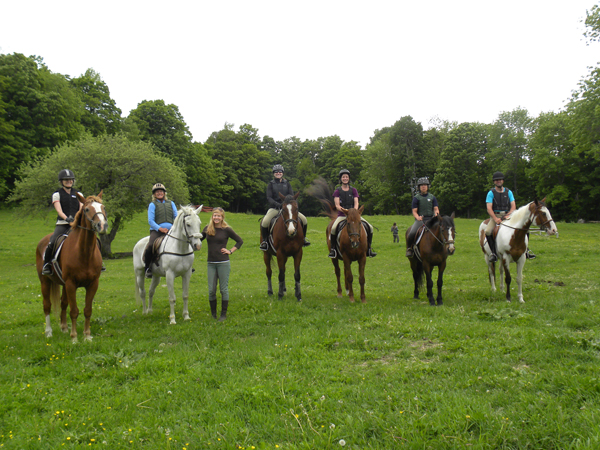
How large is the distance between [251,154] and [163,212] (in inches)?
2639

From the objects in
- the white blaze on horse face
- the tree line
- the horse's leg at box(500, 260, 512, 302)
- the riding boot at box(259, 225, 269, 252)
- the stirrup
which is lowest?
the horse's leg at box(500, 260, 512, 302)

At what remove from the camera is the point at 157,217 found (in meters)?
10.5

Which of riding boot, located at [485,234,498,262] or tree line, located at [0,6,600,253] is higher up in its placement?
tree line, located at [0,6,600,253]

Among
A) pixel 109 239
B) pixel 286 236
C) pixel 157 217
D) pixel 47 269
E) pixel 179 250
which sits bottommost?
pixel 109 239

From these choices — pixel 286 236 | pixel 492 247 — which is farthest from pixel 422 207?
pixel 286 236

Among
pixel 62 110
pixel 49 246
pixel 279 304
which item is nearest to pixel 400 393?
pixel 279 304

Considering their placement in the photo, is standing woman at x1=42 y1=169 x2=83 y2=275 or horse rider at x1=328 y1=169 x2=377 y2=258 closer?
standing woman at x1=42 y1=169 x2=83 y2=275

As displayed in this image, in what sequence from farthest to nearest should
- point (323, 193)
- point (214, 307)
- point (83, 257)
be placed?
point (323, 193) < point (214, 307) < point (83, 257)

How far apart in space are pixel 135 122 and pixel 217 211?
53.6 m

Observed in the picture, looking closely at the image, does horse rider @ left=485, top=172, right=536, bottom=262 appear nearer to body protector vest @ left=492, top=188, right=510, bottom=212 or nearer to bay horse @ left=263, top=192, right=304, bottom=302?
body protector vest @ left=492, top=188, right=510, bottom=212

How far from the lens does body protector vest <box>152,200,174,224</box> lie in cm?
1049

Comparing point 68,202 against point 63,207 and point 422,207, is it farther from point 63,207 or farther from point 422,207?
point 422,207

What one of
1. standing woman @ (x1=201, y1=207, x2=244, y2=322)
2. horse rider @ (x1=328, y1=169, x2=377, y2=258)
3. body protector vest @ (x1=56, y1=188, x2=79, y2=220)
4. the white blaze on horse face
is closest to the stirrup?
body protector vest @ (x1=56, y1=188, x2=79, y2=220)

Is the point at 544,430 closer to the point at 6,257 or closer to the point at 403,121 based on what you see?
the point at 6,257
